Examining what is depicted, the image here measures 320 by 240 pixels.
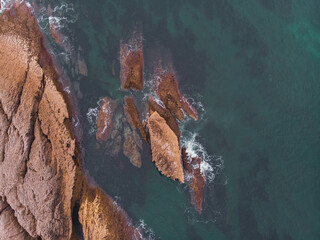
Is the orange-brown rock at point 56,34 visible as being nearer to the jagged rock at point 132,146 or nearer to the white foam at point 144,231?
the jagged rock at point 132,146

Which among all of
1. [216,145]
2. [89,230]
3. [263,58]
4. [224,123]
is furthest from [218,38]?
[89,230]

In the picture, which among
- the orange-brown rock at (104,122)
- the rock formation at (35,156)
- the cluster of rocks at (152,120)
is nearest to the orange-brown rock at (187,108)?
the cluster of rocks at (152,120)

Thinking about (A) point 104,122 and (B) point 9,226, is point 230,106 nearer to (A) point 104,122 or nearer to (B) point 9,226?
(A) point 104,122

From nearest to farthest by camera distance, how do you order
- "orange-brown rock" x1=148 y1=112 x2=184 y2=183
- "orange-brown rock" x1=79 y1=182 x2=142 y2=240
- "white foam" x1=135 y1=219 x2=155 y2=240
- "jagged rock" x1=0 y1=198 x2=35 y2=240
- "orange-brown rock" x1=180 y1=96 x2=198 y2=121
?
1. "jagged rock" x1=0 y1=198 x2=35 y2=240
2. "orange-brown rock" x1=79 y1=182 x2=142 y2=240
3. "orange-brown rock" x1=148 y1=112 x2=184 y2=183
4. "white foam" x1=135 y1=219 x2=155 y2=240
5. "orange-brown rock" x1=180 y1=96 x2=198 y2=121

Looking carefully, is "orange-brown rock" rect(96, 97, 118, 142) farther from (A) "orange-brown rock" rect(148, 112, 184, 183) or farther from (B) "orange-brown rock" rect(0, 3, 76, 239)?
(A) "orange-brown rock" rect(148, 112, 184, 183)

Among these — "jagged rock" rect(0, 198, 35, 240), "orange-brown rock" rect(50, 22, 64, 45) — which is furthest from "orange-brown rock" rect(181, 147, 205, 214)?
"orange-brown rock" rect(50, 22, 64, 45)

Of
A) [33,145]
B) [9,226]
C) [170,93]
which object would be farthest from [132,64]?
[9,226]

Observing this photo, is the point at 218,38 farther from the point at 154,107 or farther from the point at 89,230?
the point at 89,230
